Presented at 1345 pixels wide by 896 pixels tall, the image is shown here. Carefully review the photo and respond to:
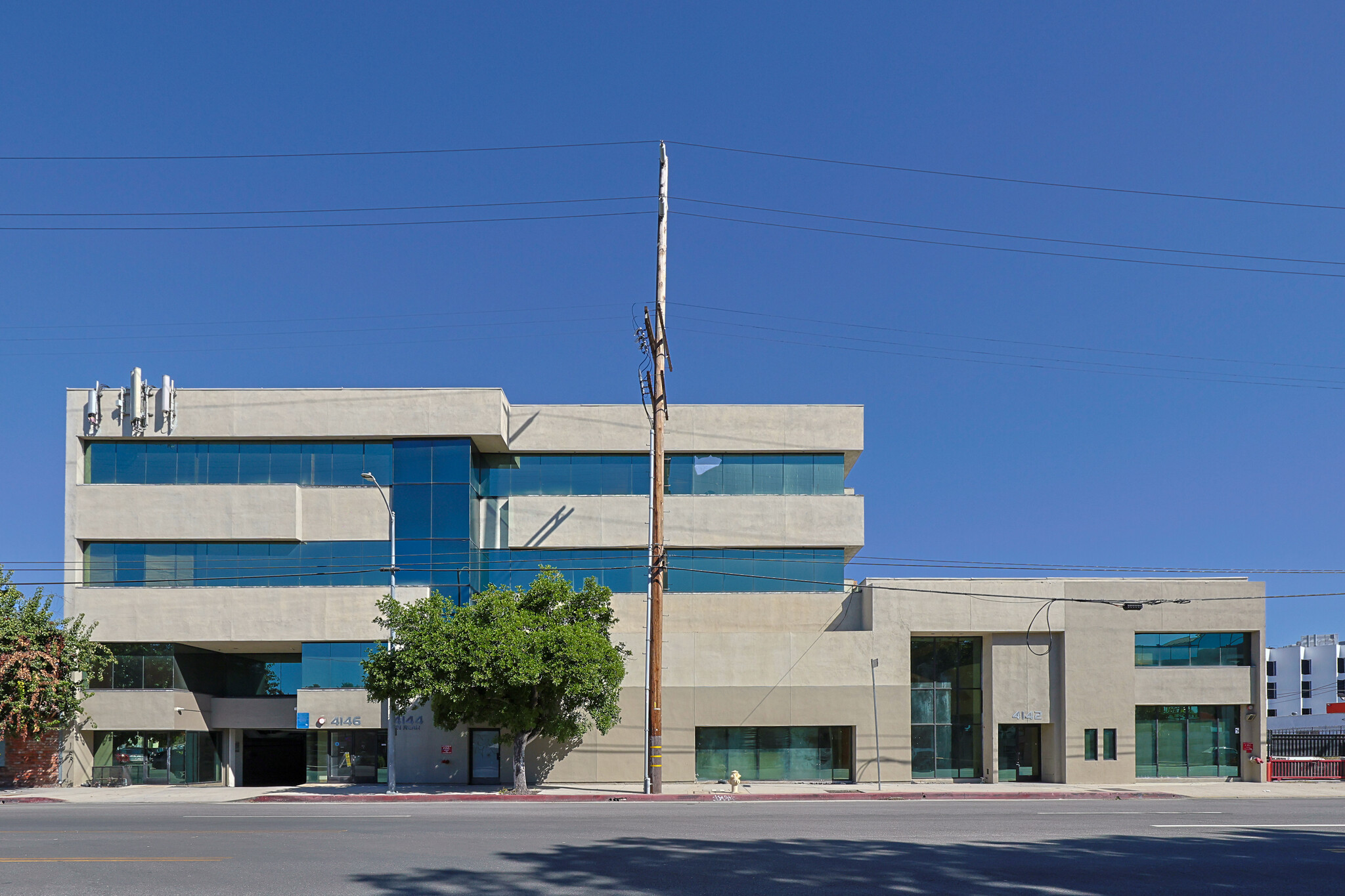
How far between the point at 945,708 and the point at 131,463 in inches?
1186

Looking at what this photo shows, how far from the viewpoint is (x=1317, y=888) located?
1395cm

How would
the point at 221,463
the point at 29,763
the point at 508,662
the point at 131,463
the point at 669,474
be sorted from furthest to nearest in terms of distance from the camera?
the point at 669,474
the point at 221,463
the point at 131,463
the point at 29,763
the point at 508,662

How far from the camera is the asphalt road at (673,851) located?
1372 cm

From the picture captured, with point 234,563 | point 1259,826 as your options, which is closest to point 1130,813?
point 1259,826

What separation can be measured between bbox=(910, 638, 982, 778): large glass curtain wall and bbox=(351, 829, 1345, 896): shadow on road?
2119 cm

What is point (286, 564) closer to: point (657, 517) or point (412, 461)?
point (412, 461)

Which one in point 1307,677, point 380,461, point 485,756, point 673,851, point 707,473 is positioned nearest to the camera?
point 673,851

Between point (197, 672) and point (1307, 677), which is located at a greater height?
point (197, 672)

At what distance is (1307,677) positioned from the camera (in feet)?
372

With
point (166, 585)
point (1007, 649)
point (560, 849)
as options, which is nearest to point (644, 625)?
point (1007, 649)

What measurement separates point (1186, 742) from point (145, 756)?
3594cm

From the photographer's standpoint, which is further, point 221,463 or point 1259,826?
point 221,463

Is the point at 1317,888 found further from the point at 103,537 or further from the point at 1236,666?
the point at 103,537

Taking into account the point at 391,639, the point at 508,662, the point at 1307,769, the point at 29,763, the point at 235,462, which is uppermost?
the point at 235,462
